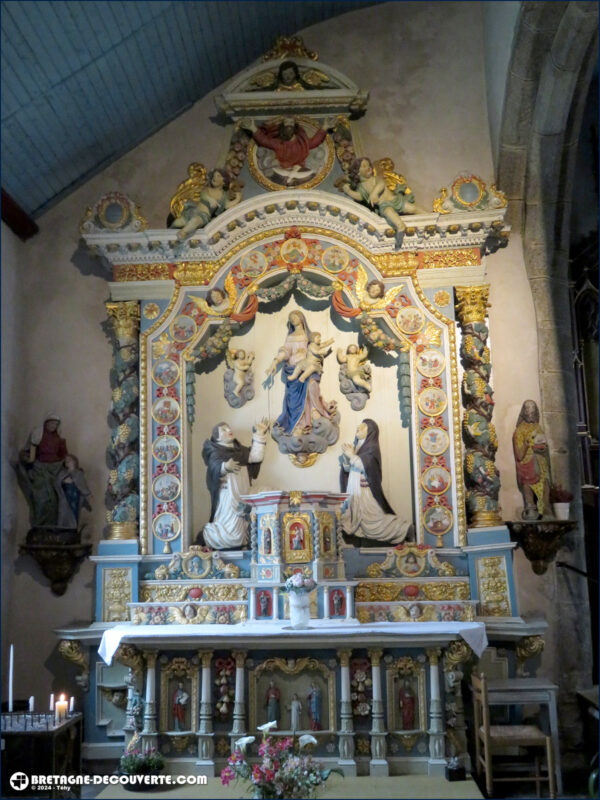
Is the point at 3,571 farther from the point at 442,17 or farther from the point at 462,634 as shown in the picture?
the point at 442,17

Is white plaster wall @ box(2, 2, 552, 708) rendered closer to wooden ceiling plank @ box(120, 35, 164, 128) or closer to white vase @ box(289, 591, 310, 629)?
wooden ceiling plank @ box(120, 35, 164, 128)

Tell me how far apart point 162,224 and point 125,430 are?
2.18 metres

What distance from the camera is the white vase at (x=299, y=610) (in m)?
7.34

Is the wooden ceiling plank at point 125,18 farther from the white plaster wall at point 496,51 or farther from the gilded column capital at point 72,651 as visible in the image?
the gilded column capital at point 72,651

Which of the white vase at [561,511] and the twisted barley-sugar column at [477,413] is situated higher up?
the twisted barley-sugar column at [477,413]

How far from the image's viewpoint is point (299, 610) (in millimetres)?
7359

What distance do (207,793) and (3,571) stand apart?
3049mm

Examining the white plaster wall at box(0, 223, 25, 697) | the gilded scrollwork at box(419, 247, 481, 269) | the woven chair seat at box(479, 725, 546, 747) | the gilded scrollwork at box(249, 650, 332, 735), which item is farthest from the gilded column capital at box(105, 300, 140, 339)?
the woven chair seat at box(479, 725, 546, 747)

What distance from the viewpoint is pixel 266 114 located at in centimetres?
920

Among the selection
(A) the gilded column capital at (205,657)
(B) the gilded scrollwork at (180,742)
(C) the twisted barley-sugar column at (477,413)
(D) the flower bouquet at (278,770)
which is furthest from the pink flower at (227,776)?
(C) the twisted barley-sugar column at (477,413)

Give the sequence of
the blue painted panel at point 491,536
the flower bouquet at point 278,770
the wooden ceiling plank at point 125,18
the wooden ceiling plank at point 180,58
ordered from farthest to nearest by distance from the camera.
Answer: the wooden ceiling plank at point 180,58
the blue painted panel at point 491,536
the wooden ceiling plank at point 125,18
the flower bouquet at point 278,770

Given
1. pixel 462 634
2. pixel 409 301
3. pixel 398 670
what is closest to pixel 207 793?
pixel 398 670

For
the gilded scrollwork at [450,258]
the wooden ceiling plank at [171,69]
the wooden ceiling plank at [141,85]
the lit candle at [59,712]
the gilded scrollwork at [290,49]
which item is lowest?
the lit candle at [59,712]

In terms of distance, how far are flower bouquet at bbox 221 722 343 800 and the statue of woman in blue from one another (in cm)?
289
